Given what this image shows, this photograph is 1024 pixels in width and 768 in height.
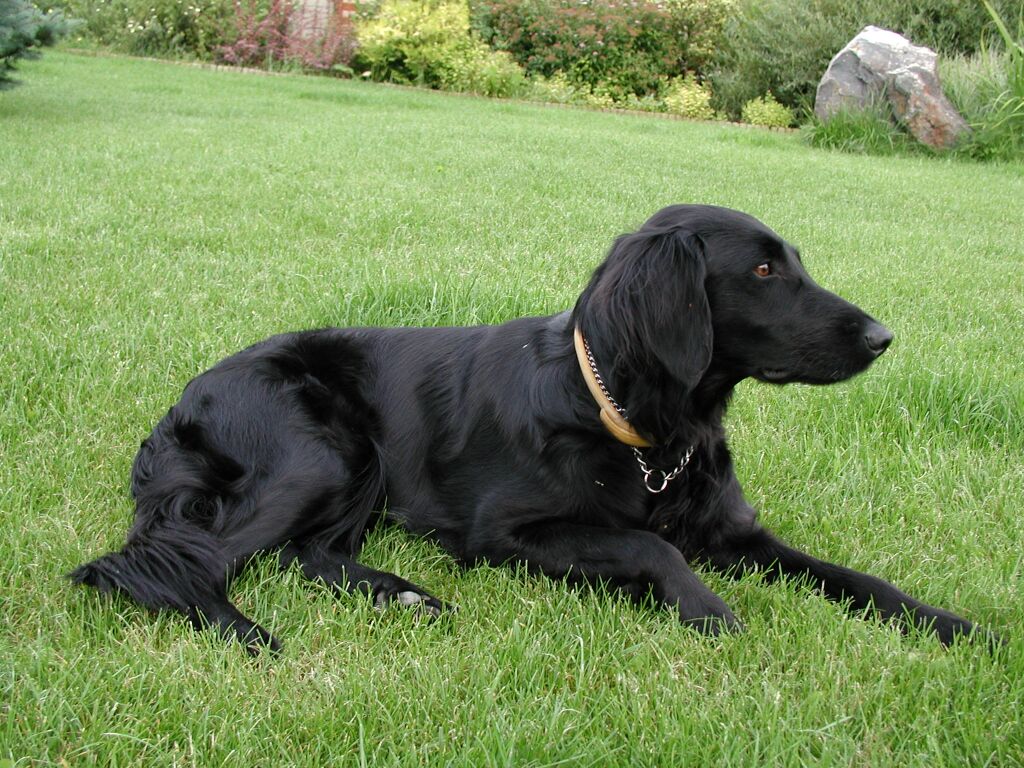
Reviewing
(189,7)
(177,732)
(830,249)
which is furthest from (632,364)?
(189,7)

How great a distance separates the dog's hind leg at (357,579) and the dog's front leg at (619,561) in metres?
0.25

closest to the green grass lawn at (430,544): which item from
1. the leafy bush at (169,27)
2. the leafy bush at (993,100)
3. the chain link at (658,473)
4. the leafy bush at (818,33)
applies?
the chain link at (658,473)

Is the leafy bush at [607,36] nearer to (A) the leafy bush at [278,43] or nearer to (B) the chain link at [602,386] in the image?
(A) the leafy bush at [278,43]

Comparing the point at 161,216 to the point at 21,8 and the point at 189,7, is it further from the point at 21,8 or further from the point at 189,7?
the point at 189,7

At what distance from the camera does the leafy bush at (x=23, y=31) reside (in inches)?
314

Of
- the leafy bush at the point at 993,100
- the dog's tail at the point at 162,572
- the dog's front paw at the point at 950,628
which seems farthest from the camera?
the leafy bush at the point at 993,100

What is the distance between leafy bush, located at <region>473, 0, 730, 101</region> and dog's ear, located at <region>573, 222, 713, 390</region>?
1319 cm

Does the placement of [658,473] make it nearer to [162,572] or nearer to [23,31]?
[162,572]

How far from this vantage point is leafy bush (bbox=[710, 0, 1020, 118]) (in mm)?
13570

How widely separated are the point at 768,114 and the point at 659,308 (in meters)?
12.0

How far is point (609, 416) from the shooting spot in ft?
7.40

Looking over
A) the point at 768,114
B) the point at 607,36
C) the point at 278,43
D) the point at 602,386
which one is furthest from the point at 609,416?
the point at 278,43

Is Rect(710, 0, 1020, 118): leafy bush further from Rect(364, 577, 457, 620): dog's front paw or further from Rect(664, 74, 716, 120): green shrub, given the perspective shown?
Rect(364, 577, 457, 620): dog's front paw

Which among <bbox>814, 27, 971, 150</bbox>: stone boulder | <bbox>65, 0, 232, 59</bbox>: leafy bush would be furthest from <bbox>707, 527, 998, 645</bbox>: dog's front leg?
<bbox>65, 0, 232, 59</bbox>: leafy bush
